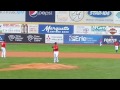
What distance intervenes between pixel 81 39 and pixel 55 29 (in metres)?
3.60

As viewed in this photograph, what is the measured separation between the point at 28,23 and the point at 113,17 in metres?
11.4

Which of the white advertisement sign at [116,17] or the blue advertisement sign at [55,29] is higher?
the white advertisement sign at [116,17]

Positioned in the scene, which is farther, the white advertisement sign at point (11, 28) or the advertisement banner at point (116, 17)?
the advertisement banner at point (116, 17)

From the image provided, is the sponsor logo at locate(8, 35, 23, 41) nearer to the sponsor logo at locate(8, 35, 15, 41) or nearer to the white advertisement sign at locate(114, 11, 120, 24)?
the sponsor logo at locate(8, 35, 15, 41)

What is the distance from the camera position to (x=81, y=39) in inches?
1535

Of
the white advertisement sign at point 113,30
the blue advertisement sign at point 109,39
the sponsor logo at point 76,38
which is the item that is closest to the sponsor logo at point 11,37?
the sponsor logo at point 76,38

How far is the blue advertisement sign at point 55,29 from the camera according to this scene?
39.4 m

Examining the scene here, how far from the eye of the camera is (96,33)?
39500 mm

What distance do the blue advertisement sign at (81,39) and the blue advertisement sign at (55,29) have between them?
93 cm

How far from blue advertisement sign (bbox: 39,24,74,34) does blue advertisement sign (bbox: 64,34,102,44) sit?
36.7 inches

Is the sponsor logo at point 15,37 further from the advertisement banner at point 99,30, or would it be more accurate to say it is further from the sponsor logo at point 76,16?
the advertisement banner at point 99,30

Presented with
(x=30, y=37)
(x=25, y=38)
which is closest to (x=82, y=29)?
(x=30, y=37)
